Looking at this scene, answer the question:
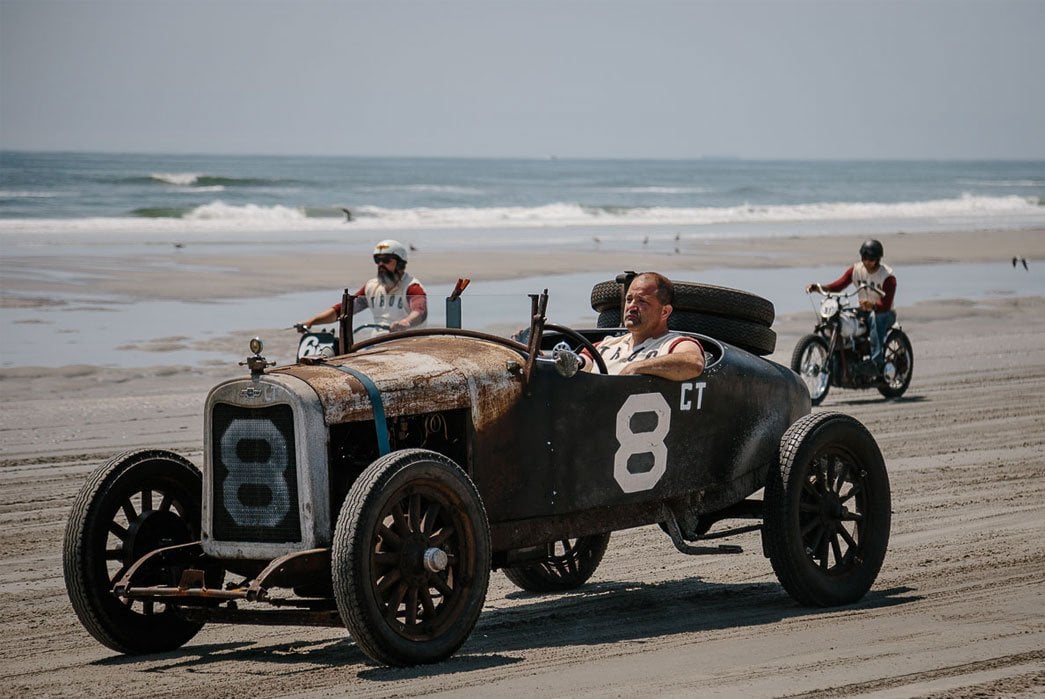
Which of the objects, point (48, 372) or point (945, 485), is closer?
point (945, 485)

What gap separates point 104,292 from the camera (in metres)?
25.0

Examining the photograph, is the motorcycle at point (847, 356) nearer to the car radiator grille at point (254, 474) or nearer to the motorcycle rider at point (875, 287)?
the motorcycle rider at point (875, 287)

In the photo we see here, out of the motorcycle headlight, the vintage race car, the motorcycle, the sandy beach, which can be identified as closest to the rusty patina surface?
the vintage race car

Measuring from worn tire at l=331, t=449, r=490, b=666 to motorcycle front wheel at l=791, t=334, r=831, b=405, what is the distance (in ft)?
32.7

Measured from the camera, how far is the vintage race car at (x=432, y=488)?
19.1 ft

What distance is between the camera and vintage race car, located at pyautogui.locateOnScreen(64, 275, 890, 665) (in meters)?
5.83

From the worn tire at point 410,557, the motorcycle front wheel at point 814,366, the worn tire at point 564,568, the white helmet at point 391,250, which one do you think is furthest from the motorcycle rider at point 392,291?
the motorcycle front wheel at point 814,366

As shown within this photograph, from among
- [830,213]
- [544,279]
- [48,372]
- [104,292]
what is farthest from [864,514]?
[830,213]

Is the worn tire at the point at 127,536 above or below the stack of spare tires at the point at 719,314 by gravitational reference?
below

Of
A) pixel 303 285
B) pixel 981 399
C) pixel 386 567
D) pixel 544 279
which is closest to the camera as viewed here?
pixel 386 567

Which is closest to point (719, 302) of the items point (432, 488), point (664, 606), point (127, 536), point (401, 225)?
point (664, 606)

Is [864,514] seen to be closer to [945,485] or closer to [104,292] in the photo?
[945,485]

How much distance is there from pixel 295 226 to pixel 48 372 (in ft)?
117

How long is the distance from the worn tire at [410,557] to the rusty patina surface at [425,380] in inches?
10.6
